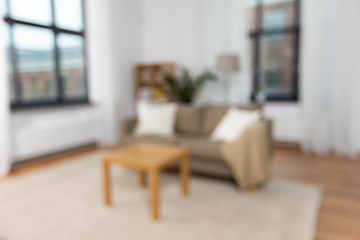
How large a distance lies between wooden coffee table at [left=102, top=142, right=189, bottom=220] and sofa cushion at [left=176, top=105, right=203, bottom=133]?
977 mm

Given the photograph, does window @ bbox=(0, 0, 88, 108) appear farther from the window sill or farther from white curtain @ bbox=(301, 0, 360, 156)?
white curtain @ bbox=(301, 0, 360, 156)

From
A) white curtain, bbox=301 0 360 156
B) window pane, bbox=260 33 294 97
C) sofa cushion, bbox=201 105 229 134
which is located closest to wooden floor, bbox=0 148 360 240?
white curtain, bbox=301 0 360 156

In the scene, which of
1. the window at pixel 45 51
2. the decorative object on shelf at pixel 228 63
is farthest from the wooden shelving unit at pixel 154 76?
the decorative object on shelf at pixel 228 63

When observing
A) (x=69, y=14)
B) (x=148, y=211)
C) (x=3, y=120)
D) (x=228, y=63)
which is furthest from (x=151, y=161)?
(x=69, y=14)

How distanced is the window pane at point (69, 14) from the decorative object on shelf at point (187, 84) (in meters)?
1.80

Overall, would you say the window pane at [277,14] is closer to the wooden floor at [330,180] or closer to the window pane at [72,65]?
the wooden floor at [330,180]

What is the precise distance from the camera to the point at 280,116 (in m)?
4.58

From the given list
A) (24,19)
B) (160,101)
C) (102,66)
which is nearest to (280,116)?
(160,101)

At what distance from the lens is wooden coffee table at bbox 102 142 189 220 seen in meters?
2.19

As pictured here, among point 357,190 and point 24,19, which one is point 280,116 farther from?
point 24,19

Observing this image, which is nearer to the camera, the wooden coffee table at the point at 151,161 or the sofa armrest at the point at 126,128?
the wooden coffee table at the point at 151,161

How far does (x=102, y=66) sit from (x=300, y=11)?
11.4 ft

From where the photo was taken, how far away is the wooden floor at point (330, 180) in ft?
6.76

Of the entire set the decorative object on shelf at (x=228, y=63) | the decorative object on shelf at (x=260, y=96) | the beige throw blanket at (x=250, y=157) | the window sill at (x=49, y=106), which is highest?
the decorative object on shelf at (x=228, y=63)
